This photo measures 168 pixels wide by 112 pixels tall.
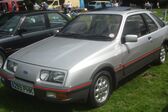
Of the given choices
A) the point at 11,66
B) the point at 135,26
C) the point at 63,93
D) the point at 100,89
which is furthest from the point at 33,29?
the point at 63,93

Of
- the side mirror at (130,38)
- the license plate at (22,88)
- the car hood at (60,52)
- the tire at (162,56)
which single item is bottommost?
the tire at (162,56)

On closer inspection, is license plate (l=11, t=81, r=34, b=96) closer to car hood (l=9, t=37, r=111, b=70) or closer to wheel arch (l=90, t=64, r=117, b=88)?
car hood (l=9, t=37, r=111, b=70)

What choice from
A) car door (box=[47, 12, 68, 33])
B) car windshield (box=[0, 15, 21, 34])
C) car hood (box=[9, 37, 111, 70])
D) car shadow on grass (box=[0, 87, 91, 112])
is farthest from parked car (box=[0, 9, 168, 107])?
car door (box=[47, 12, 68, 33])

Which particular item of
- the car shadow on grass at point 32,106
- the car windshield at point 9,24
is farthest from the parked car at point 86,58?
the car windshield at point 9,24

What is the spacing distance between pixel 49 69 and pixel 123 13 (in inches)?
84.2

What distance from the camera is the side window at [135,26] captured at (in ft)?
17.3

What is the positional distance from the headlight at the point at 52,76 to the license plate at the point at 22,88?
27cm

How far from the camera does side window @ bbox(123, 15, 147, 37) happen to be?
5267mm

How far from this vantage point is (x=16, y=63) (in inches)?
179

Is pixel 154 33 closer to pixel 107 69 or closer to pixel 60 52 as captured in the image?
pixel 107 69

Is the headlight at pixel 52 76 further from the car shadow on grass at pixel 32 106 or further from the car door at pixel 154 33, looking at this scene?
the car door at pixel 154 33

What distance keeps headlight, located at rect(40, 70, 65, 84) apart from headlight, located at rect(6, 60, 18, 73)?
67 centimetres

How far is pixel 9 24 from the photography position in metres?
7.34

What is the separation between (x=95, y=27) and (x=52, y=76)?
1.63m
